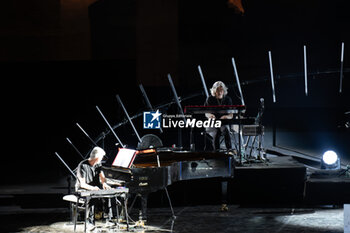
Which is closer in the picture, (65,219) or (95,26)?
(65,219)

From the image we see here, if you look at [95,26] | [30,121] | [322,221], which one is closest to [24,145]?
[30,121]

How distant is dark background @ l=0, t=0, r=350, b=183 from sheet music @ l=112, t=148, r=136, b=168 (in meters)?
4.20

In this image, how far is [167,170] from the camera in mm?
7645

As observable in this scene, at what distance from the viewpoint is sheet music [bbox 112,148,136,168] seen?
7551mm

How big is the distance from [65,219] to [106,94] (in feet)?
14.5

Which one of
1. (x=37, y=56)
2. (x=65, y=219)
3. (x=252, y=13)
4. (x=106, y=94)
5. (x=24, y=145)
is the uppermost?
(x=252, y=13)

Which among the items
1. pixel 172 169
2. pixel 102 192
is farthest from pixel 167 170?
pixel 102 192

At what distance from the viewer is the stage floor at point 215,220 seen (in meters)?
7.76

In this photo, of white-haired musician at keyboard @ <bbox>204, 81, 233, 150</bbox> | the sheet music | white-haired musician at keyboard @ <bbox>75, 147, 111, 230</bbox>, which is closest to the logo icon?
white-haired musician at keyboard @ <bbox>204, 81, 233, 150</bbox>

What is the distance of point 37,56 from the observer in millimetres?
12578

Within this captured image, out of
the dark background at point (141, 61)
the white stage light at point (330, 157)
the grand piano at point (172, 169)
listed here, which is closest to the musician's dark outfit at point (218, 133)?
the grand piano at point (172, 169)

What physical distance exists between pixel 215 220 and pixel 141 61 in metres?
4.90

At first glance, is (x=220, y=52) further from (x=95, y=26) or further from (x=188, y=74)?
(x=95, y=26)

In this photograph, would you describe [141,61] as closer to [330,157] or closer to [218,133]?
[218,133]
